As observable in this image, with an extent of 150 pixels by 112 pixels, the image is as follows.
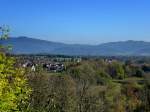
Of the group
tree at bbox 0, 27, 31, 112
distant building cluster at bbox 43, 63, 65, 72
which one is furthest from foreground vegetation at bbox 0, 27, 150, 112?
distant building cluster at bbox 43, 63, 65, 72

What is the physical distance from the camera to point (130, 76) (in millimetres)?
127312

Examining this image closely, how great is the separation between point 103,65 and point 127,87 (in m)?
41.6

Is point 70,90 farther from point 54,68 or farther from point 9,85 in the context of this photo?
point 54,68

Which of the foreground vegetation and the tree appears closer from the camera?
the tree

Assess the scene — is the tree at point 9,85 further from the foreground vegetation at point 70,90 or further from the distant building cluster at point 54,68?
the distant building cluster at point 54,68

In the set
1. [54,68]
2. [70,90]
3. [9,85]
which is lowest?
[54,68]

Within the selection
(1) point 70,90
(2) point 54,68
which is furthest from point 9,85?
(2) point 54,68

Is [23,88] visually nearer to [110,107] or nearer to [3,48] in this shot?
[3,48]

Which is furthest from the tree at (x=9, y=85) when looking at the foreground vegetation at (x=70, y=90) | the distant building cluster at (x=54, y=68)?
the distant building cluster at (x=54, y=68)

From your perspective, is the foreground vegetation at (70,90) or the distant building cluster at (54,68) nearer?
the foreground vegetation at (70,90)

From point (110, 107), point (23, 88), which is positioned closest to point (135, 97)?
point (110, 107)

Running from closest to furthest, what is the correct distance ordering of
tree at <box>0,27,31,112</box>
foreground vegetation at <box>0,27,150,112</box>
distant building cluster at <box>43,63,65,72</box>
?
tree at <box>0,27,31,112</box>
foreground vegetation at <box>0,27,150,112</box>
distant building cluster at <box>43,63,65,72</box>

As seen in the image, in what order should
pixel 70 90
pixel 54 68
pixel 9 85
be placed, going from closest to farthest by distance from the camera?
1. pixel 9 85
2. pixel 70 90
3. pixel 54 68

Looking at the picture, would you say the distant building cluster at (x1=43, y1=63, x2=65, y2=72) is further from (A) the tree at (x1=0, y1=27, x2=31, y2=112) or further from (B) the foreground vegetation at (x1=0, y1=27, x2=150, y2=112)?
(A) the tree at (x1=0, y1=27, x2=31, y2=112)
